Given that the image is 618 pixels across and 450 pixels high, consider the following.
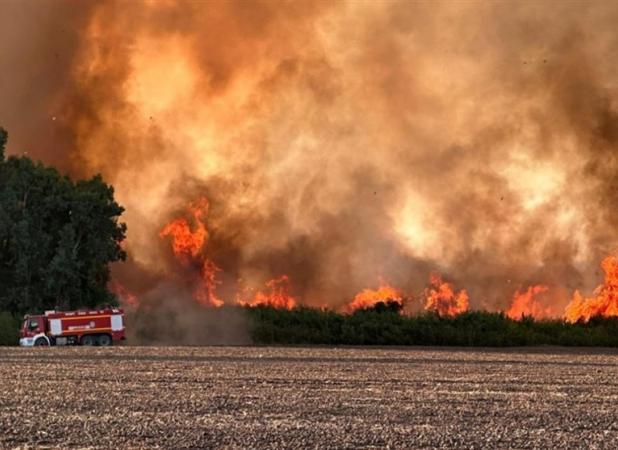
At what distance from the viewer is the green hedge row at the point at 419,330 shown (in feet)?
218

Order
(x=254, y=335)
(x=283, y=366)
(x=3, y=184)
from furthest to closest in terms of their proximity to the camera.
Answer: (x=3, y=184) → (x=254, y=335) → (x=283, y=366)

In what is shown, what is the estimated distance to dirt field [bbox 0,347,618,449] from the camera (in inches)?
894

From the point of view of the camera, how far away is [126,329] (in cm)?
7212

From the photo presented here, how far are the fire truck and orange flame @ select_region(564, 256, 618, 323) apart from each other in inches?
1181

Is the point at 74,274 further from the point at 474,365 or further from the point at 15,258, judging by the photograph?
the point at 474,365

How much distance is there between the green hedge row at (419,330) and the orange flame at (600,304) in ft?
2.34

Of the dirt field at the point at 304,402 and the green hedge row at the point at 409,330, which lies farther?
the green hedge row at the point at 409,330

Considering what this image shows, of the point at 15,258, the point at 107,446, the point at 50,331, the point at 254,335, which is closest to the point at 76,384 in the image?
the point at 107,446

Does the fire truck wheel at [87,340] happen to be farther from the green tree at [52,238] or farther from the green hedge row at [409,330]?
the green tree at [52,238]

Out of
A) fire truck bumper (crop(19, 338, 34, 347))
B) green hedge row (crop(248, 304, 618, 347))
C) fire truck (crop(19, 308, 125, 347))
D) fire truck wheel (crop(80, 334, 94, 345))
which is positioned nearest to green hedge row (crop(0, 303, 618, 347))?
green hedge row (crop(248, 304, 618, 347))

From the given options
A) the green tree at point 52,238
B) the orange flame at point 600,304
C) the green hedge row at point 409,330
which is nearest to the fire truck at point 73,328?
the green hedge row at point 409,330

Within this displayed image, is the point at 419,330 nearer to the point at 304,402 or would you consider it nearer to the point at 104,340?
the point at 104,340

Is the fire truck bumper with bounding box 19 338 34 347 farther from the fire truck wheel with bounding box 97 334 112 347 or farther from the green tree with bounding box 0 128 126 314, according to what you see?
the green tree with bounding box 0 128 126 314

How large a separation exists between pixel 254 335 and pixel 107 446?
49.0 metres
